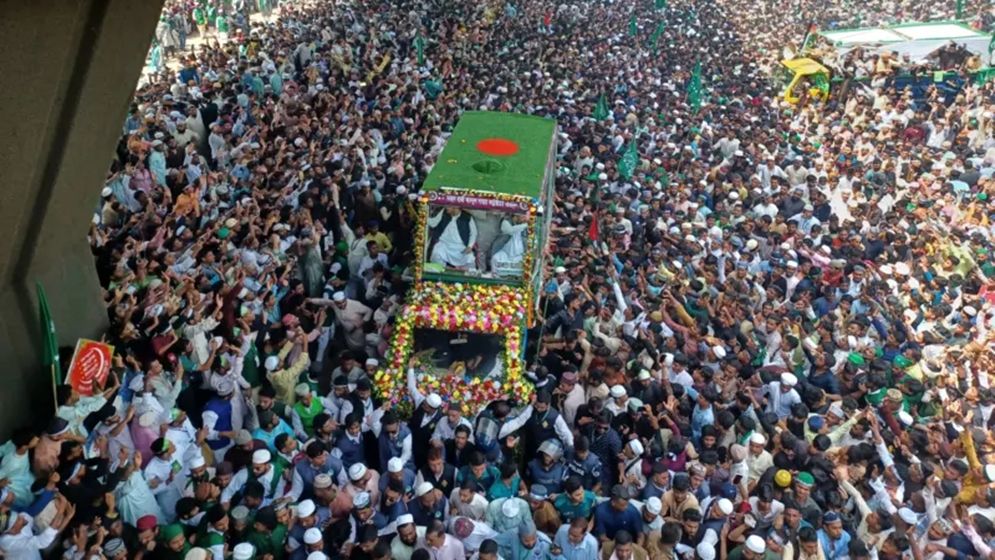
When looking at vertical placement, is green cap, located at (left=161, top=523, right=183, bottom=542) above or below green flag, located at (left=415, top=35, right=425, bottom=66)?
below

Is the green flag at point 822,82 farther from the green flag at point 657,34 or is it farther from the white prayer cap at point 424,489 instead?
the white prayer cap at point 424,489

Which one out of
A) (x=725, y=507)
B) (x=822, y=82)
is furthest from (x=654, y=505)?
(x=822, y=82)

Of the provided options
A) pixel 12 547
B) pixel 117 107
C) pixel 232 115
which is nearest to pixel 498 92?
pixel 232 115

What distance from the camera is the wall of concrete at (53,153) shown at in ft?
17.9

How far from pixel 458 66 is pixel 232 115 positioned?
8469 mm

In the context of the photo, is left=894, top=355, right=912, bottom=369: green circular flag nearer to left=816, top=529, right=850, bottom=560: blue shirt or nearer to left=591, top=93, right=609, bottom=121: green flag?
left=816, top=529, right=850, bottom=560: blue shirt

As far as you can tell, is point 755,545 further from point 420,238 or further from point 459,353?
point 420,238

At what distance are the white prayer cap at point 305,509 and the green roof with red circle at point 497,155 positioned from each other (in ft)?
Answer: 14.7

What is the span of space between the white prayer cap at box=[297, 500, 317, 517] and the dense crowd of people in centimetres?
2

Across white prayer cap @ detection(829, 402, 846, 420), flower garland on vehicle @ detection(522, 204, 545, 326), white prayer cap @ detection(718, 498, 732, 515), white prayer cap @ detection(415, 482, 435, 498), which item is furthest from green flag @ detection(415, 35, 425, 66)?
white prayer cap @ detection(718, 498, 732, 515)

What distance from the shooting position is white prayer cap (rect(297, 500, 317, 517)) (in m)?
6.00

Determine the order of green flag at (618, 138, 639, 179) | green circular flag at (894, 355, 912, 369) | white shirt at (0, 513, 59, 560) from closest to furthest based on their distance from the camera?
white shirt at (0, 513, 59, 560) < green circular flag at (894, 355, 912, 369) < green flag at (618, 138, 639, 179)

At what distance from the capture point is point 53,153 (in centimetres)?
668

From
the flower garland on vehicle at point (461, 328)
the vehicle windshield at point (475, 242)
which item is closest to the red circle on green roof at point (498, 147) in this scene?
the vehicle windshield at point (475, 242)
